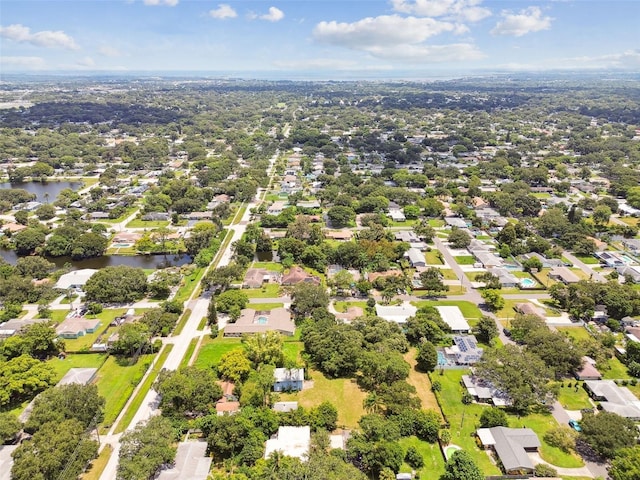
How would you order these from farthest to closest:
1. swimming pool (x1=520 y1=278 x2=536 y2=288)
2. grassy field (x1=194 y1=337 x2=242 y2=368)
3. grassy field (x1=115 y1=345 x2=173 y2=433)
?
swimming pool (x1=520 y1=278 x2=536 y2=288) → grassy field (x1=194 y1=337 x2=242 y2=368) → grassy field (x1=115 y1=345 x2=173 y2=433)

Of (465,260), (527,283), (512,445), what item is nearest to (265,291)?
(465,260)

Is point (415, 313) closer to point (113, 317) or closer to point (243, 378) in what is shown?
point (243, 378)

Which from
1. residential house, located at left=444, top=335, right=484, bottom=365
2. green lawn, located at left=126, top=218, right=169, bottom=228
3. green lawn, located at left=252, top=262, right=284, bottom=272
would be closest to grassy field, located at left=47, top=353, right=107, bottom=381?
green lawn, located at left=252, top=262, right=284, bottom=272

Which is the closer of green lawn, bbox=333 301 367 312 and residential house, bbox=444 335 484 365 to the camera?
residential house, bbox=444 335 484 365

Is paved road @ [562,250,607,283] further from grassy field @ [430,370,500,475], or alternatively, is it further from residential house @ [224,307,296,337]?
residential house @ [224,307,296,337]

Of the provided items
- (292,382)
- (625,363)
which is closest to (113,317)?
(292,382)

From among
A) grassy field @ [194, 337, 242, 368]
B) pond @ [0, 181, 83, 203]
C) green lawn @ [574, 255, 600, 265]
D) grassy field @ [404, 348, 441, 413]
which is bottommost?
grassy field @ [404, 348, 441, 413]

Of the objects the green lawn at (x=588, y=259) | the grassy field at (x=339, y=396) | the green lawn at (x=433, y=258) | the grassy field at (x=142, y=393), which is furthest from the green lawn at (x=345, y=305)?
the green lawn at (x=588, y=259)
